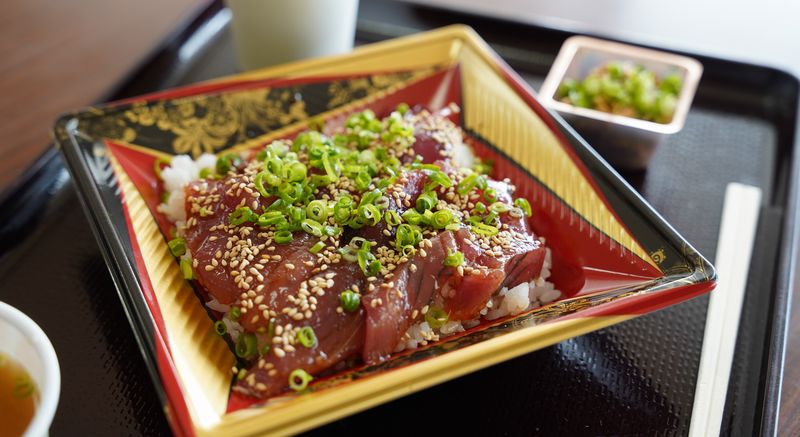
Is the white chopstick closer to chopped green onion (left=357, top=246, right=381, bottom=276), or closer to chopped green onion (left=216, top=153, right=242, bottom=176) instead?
chopped green onion (left=357, top=246, right=381, bottom=276)

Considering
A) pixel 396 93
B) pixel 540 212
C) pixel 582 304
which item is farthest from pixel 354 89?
pixel 582 304

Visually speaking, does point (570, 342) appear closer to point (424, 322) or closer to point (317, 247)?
point (424, 322)

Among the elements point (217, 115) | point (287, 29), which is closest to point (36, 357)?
point (217, 115)

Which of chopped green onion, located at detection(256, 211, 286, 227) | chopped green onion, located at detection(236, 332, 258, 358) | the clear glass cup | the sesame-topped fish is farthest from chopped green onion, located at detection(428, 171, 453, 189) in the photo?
the clear glass cup

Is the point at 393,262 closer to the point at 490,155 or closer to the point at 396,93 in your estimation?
the point at 490,155

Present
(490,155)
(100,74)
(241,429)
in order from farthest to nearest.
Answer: (100,74) → (490,155) → (241,429)

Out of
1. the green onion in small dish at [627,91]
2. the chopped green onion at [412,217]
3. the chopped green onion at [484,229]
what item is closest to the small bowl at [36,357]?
the chopped green onion at [412,217]
